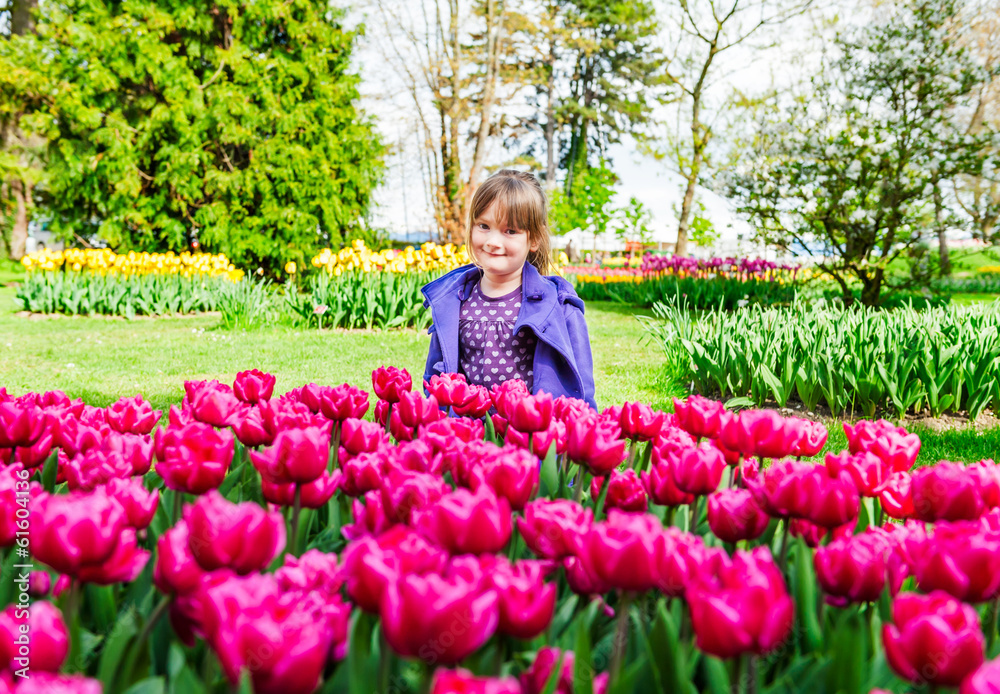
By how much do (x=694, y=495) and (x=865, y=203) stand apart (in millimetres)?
8837

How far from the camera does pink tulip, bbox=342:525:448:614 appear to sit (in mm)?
668

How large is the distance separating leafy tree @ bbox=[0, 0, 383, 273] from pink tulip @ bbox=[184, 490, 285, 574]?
12715 mm

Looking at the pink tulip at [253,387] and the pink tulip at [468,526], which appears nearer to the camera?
the pink tulip at [468,526]

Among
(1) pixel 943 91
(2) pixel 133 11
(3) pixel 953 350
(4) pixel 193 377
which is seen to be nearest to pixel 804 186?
(1) pixel 943 91

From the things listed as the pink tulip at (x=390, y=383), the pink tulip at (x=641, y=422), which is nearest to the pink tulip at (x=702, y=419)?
the pink tulip at (x=641, y=422)

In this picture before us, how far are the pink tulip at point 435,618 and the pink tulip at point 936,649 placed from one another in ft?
1.24

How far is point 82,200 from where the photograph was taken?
43.5ft

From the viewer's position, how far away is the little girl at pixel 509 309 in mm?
2691

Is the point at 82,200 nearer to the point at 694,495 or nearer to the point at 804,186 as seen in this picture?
the point at 804,186

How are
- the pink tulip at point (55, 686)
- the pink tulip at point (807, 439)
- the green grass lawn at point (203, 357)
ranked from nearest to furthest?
the pink tulip at point (55, 686)
the pink tulip at point (807, 439)
the green grass lawn at point (203, 357)

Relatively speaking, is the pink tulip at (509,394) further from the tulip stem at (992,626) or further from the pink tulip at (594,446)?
the tulip stem at (992,626)

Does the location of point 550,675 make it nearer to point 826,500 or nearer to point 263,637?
point 263,637

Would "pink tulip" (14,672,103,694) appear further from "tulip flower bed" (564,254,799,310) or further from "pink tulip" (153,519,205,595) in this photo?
"tulip flower bed" (564,254,799,310)

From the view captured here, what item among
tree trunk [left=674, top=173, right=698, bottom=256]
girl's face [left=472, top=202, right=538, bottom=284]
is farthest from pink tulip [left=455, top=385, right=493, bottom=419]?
tree trunk [left=674, top=173, right=698, bottom=256]
